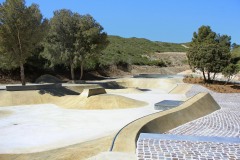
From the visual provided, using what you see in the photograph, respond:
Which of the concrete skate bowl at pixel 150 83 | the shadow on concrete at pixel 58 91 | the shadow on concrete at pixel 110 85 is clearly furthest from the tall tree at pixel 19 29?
the concrete skate bowl at pixel 150 83

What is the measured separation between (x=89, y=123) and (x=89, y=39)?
69.5ft

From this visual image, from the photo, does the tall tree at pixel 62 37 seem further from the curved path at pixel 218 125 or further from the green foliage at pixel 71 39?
the curved path at pixel 218 125

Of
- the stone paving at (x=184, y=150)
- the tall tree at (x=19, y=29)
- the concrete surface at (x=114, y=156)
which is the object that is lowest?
the concrete surface at (x=114, y=156)

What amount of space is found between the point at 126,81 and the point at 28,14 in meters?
19.3

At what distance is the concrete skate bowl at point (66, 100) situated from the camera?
21.5 metres

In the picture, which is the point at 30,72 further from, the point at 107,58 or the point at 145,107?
the point at 145,107

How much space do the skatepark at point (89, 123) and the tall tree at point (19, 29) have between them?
390 cm

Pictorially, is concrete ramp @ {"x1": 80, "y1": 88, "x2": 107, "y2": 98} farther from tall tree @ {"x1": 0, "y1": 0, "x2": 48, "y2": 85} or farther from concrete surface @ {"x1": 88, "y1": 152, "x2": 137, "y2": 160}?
concrete surface @ {"x1": 88, "y1": 152, "x2": 137, "y2": 160}

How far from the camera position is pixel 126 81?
41906mm

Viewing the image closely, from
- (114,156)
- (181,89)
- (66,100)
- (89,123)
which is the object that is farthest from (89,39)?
(114,156)

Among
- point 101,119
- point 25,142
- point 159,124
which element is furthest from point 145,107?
point 25,142

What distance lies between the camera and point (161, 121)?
1326 cm

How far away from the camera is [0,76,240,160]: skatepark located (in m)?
9.39

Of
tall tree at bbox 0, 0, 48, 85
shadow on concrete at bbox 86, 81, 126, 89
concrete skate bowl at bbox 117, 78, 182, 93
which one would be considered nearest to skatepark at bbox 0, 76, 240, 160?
tall tree at bbox 0, 0, 48, 85
